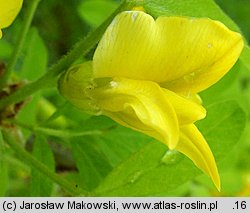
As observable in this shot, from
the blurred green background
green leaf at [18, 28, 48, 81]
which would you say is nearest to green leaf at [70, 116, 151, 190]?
the blurred green background

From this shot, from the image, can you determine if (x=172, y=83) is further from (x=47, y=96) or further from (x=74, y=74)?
(x=47, y=96)

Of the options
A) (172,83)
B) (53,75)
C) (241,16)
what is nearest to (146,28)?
(172,83)

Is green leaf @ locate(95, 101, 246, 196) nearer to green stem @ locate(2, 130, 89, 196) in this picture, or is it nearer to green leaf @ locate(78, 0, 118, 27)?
green stem @ locate(2, 130, 89, 196)

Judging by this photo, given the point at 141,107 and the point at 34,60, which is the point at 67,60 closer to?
the point at 141,107

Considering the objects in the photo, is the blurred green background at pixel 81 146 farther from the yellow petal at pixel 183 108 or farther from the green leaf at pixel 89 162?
the yellow petal at pixel 183 108

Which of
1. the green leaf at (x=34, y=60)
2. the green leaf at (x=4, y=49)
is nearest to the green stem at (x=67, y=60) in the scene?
the green leaf at (x=34, y=60)

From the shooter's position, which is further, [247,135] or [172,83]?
[247,135]
